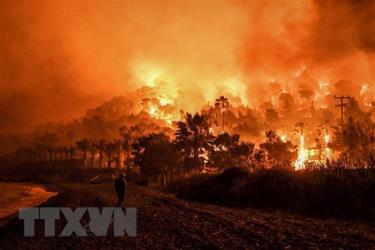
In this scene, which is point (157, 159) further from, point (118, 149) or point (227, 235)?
point (118, 149)

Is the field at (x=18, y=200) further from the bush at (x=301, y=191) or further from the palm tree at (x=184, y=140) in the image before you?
the palm tree at (x=184, y=140)

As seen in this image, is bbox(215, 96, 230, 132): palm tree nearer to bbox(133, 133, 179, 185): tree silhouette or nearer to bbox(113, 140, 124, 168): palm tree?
bbox(113, 140, 124, 168): palm tree

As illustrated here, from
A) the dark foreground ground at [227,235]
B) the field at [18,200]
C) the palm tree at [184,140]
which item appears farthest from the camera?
the palm tree at [184,140]

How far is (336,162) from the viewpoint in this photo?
70.7ft

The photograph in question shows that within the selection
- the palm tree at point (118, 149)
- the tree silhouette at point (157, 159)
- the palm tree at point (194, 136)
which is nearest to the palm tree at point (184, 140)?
the palm tree at point (194, 136)

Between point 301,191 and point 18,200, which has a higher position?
point 301,191

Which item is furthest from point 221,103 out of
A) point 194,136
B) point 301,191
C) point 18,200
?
point 301,191

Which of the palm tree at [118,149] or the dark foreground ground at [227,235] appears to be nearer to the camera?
the dark foreground ground at [227,235]

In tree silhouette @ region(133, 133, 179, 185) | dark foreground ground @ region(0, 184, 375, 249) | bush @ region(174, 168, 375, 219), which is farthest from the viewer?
tree silhouette @ region(133, 133, 179, 185)

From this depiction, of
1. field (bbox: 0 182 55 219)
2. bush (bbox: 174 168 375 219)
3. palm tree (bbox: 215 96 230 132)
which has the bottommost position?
field (bbox: 0 182 55 219)

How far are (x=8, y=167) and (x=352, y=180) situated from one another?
17955 centimetres

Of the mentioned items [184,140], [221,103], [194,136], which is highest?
[221,103]

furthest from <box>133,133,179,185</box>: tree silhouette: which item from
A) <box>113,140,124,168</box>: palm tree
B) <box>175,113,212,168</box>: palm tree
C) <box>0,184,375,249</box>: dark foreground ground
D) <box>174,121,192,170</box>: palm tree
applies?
<box>113,140,124,168</box>: palm tree

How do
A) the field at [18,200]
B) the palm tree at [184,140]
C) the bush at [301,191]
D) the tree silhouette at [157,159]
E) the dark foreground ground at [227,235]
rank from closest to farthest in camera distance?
the dark foreground ground at [227,235] < the bush at [301,191] < the field at [18,200] < the tree silhouette at [157,159] < the palm tree at [184,140]
